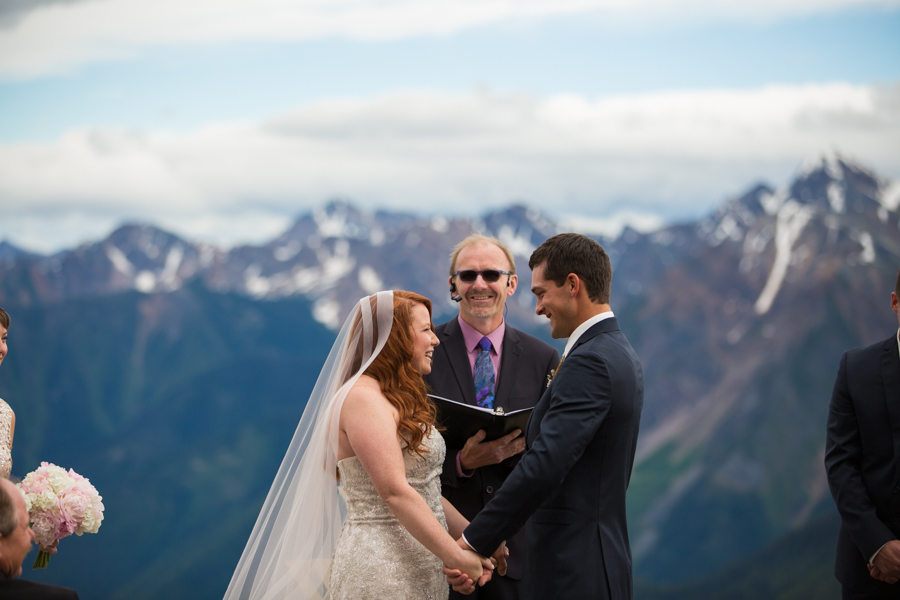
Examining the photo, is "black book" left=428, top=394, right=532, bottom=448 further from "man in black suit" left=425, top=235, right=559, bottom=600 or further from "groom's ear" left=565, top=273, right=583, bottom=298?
"groom's ear" left=565, top=273, right=583, bottom=298

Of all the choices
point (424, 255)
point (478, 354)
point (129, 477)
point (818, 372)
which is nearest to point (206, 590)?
point (129, 477)

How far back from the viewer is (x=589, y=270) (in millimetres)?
2855

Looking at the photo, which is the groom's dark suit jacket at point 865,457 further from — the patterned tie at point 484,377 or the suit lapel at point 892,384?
the patterned tie at point 484,377

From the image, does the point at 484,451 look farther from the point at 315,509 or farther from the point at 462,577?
the point at 315,509

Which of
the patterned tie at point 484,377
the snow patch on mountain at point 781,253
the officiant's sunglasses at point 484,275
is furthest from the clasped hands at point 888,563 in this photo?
the snow patch on mountain at point 781,253

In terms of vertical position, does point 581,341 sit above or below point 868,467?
above

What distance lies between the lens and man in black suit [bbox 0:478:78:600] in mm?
2201

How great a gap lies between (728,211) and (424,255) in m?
28.9

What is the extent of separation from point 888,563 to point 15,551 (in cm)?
336

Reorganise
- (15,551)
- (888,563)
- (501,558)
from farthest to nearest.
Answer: (501,558) < (888,563) < (15,551)

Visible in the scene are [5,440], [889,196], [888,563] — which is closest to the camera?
[888,563]

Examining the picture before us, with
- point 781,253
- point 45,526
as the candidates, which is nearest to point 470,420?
point 45,526

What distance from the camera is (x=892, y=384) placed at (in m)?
3.14

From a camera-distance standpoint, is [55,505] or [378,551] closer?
[378,551]
